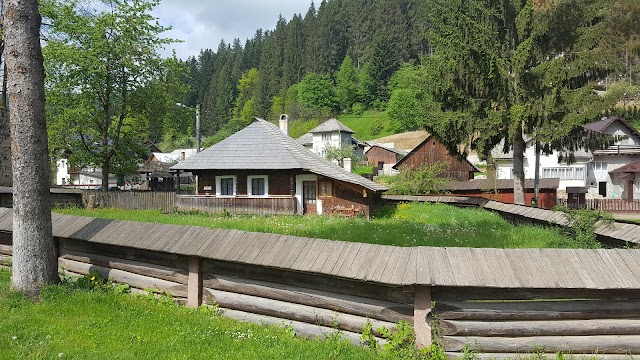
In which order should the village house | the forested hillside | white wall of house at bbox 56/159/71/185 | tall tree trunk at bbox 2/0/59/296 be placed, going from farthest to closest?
the forested hillside, the village house, white wall of house at bbox 56/159/71/185, tall tree trunk at bbox 2/0/59/296

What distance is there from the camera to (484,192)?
117ft

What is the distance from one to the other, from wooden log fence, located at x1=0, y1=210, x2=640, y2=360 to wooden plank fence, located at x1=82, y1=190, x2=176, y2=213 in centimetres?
2220

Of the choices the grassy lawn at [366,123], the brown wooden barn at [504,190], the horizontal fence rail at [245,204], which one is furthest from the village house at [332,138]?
the horizontal fence rail at [245,204]

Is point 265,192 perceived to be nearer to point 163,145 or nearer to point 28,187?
point 28,187

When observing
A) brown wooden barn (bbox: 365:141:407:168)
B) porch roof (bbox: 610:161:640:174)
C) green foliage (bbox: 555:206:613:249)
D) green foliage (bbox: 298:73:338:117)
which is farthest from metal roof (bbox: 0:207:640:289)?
green foliage (bbox: 298:73:338:117)

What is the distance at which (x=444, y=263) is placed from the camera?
5312 mm

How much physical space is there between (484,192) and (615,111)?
1586 cm

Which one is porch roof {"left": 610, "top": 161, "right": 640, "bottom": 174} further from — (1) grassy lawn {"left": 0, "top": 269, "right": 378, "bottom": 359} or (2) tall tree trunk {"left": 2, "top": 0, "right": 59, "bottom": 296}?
(2) tall tree trunk {"left": 2, "top": 0, "right": 59, "bottom": 296}

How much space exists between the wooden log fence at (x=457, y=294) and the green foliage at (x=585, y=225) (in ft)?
18.0

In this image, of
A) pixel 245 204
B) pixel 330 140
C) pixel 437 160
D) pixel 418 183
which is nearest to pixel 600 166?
pixel 437 160

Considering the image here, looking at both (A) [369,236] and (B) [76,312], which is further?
(A) [369,236]

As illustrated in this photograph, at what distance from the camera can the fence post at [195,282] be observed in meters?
7.07

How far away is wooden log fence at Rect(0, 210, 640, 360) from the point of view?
5148 millimetres

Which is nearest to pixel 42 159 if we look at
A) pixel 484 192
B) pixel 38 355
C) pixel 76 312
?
pixel 76 312
